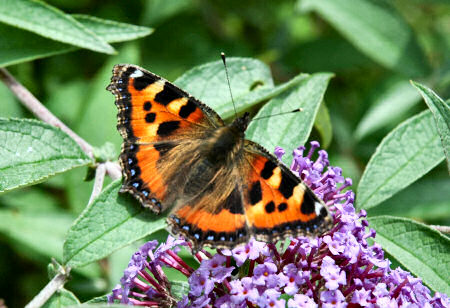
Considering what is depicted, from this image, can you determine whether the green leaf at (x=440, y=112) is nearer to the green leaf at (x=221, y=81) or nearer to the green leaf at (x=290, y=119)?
the green leaf at (x=290, y=119)

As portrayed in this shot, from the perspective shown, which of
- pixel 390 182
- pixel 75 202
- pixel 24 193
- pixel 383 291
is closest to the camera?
pixel 383 291

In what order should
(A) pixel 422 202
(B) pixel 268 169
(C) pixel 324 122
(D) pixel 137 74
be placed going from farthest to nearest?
1. (A) pixel 422 202
2. (C) pixel 324 122
3. (D) pixel 137 74
4. (B) pixel 268 169

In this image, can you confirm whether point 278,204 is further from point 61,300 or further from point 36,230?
point 36,230

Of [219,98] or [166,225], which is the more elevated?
[219,98]

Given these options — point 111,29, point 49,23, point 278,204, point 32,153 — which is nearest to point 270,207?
point 278,204

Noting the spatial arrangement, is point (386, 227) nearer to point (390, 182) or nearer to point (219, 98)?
point (390, 182)

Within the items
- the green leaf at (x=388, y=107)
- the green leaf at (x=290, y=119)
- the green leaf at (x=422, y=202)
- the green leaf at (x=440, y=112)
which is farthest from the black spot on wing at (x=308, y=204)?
the green leaf at (x=388, y=107)

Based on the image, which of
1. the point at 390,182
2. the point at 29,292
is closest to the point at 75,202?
the point at 29,292

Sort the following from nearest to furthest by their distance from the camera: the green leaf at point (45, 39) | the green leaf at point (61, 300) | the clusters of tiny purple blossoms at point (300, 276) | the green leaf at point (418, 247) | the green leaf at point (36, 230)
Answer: the clusters of tiny purple blossoms at point (300, 276), the green leaf at point (61, 300), the green leaf at point (418, 247), the green leaf at point (45, 39), the green leaf at point (36, 230)
